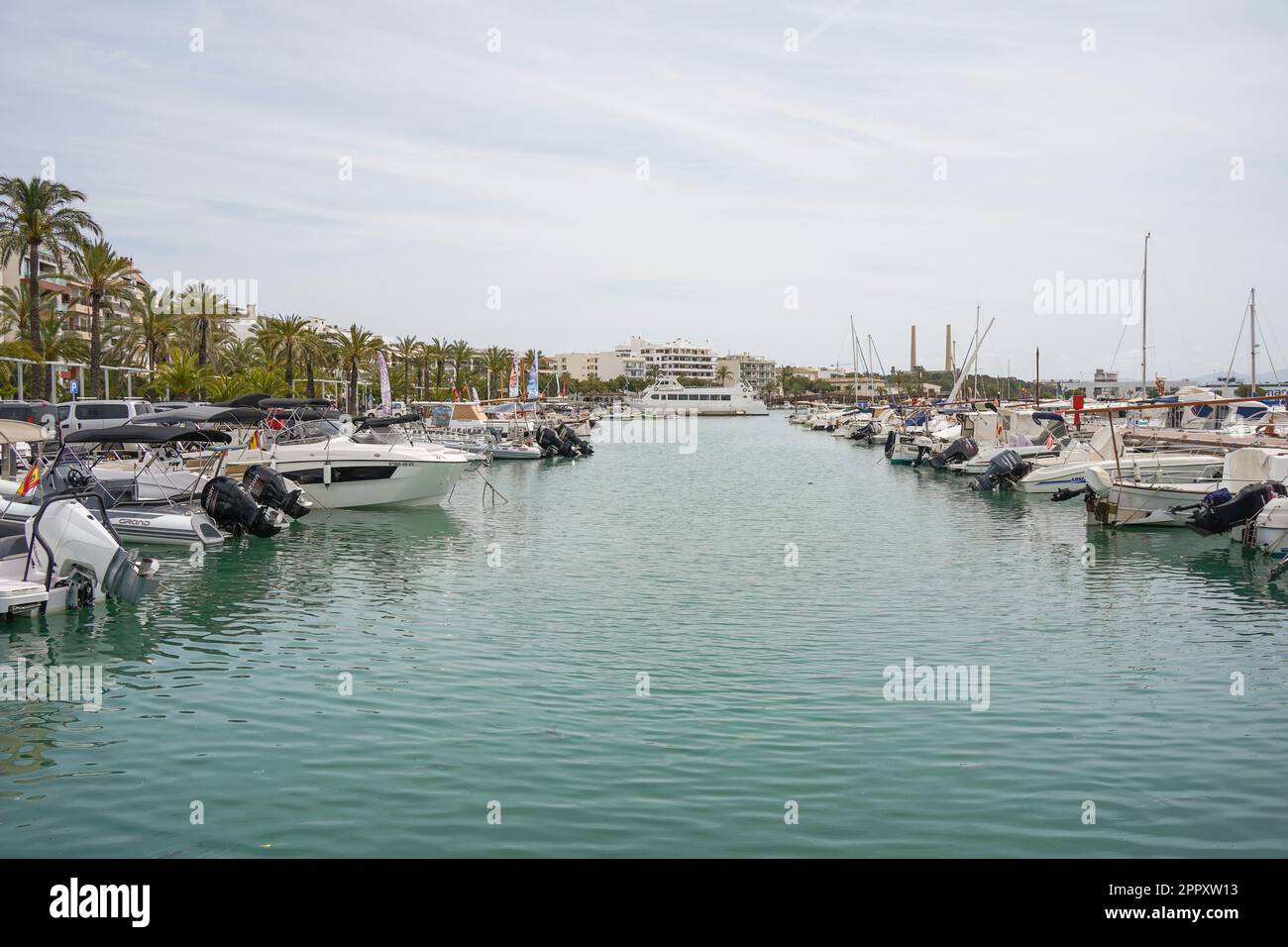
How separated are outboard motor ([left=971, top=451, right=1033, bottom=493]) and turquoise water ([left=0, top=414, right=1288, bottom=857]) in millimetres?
18572

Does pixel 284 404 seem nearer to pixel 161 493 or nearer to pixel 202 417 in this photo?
A: pixel 202 417

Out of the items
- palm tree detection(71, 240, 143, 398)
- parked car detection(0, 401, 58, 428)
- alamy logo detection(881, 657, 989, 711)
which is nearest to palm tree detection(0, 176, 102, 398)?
palm tree detection(71, 240, 143, 398)

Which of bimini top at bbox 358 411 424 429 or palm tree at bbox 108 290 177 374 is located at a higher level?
palm tree at bbox 108 290 177 374

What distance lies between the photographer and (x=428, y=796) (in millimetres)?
10523

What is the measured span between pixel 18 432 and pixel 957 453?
44.6 m

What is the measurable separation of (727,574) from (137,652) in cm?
1266

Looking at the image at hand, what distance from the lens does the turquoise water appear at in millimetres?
9797

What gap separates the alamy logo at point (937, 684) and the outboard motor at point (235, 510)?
19.4 m

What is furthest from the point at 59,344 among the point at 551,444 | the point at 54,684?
the point at 54,684

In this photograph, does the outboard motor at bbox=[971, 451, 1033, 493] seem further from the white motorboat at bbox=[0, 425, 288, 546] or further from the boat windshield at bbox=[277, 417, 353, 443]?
the white motorboat at bbox=[0, 425, 288, 546]

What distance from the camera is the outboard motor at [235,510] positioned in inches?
1133

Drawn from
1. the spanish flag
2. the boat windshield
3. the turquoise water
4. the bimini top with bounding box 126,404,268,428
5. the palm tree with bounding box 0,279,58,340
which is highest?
the palm tree with bounding box 0,279,58,340
